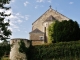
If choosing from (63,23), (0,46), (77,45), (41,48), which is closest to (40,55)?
(41,48)

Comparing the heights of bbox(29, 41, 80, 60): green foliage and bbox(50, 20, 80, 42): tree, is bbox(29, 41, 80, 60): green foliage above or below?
below

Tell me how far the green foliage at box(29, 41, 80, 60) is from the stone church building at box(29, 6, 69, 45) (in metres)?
12.2

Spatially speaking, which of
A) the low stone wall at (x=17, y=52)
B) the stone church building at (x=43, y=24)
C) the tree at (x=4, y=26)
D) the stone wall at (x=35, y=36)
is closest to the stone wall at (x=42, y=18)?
the stone church building at (x=43, y=24)

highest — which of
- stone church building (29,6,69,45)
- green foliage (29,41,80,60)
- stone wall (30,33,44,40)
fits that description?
stone church building (29,6,69,45)

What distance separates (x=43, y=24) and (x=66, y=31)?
13640 millimetres

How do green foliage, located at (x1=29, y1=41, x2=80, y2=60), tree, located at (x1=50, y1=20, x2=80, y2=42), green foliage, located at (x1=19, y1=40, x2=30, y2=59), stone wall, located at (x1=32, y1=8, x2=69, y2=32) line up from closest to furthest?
green foliage, located at (x1=29, y1=41, x2=80, y2=60)
green foliage, located at (x1=19, y1=40, x2=30, y2=59)
tree, located at (x1=50, y1=20, x2=80, y2=42)
stone wall, located at (x1=32, y1=8, x2=69, y2=32)

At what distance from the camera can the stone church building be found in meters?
48.8

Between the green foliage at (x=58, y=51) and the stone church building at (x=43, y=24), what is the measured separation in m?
12.2

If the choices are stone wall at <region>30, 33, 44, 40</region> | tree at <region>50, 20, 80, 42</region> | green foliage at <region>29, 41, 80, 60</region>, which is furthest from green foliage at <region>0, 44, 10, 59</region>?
stone wall at <region>30, 33, 44, 40</region>

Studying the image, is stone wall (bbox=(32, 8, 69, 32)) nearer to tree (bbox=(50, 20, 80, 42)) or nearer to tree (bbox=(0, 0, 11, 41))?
tree (bbox=(50, 20, 80, 42))

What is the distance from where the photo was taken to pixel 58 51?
3416cm

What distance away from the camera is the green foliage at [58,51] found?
110ft

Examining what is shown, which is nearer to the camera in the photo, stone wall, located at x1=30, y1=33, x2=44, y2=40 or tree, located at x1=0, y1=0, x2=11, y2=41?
tree, located at x1=0, y1=0, x2=11, y2=41

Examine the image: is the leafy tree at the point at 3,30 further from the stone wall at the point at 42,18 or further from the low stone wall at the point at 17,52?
the stone wall at the point at 42,18
